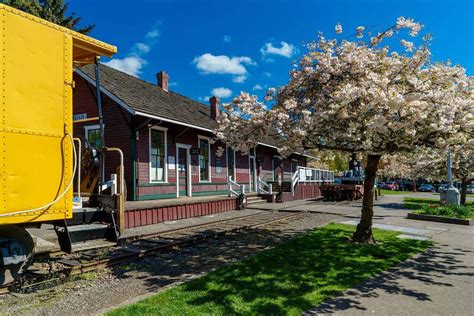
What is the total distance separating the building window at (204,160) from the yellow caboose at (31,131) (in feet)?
45.3

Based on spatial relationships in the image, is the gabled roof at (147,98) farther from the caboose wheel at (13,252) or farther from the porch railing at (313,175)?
the caboose wheel at (13,252)

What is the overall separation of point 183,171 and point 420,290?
45.0 feet

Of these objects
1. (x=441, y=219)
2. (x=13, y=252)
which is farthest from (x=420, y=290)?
(x=441, y=219)

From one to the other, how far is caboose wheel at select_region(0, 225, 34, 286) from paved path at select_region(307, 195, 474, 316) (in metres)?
4.22

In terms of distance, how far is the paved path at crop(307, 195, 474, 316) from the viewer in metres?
4.77

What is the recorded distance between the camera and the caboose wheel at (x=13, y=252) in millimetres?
5016

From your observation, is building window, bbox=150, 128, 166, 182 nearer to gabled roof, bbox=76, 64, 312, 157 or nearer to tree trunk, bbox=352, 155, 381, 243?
gabled roof, bbox=76, 64, 312, 157

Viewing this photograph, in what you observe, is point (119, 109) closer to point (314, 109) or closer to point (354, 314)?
point (314, 109)

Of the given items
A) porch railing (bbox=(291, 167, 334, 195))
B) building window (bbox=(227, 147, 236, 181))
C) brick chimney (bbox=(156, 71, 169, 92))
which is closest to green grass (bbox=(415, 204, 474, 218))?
porch railing (bbox=(291, 167, 334, 195))

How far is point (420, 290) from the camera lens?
556 cm

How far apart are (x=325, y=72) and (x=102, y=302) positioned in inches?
252

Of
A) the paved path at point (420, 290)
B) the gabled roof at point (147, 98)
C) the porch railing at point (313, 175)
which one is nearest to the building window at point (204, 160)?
the gabled roof at point (147, 98)

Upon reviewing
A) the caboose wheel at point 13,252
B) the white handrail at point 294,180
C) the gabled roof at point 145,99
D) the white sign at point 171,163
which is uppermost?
the gabled roof at point 145,99

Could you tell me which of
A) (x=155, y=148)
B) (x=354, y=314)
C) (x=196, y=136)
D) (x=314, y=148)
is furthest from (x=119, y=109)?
(x=354, y=314)
